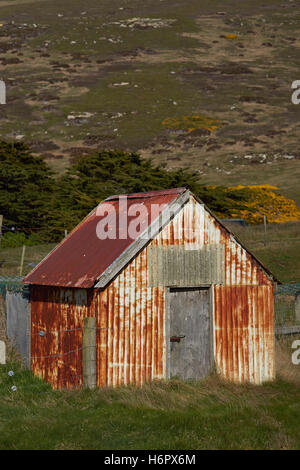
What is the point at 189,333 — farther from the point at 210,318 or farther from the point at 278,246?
the point at 278,246

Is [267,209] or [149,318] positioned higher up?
[267,209]

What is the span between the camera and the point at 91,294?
43.5ft

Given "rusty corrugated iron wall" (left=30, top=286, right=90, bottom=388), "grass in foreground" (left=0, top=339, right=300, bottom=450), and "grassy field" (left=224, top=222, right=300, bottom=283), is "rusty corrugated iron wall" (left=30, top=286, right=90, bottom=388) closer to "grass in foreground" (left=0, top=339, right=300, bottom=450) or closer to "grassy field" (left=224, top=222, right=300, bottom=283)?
"grass in foreground" (left=0, top=339, right=300, bottom=450)

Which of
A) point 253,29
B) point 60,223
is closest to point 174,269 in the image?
point 60,223

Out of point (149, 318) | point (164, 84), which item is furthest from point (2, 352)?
point (164, 84)

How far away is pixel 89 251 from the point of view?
14.3m

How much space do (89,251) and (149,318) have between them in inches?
75.7

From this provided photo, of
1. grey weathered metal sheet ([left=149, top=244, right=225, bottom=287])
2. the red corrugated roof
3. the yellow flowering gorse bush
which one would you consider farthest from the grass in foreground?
the yellow flowering gorse bush

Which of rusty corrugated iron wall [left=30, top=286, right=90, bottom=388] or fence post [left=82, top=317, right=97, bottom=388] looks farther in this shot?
rusty corrugated iron wall [left=30, top=286, right=90, bottom=388]

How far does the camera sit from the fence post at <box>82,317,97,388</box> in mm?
13016

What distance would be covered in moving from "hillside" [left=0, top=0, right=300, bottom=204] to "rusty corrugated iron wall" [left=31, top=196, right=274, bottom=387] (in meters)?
39.7

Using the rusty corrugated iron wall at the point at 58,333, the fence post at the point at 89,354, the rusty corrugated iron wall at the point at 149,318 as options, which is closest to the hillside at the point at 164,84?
the rusty corrugated iron wall at the point at 149,318

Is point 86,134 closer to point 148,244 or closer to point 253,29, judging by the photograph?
point 253,29

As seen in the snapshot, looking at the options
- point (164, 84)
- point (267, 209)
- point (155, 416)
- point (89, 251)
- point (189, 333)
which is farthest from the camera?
point (164, 84)
